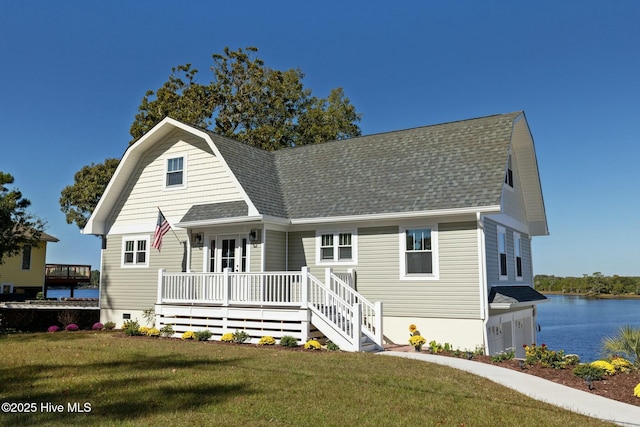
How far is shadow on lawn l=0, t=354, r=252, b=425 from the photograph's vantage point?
638 centimetres

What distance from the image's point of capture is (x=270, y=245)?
16.1 meters

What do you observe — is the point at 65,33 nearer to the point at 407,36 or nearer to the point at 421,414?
the point at 407,36

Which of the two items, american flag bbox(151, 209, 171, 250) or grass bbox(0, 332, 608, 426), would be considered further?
american flag bbox(151, 209, 171, 250)

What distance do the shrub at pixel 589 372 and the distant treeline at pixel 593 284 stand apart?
6323 centimetres

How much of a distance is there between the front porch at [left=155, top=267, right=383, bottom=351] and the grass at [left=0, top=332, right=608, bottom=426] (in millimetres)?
1422

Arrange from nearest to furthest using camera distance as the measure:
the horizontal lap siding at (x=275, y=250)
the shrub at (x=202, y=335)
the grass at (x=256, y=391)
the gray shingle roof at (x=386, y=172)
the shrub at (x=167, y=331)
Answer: the grass at (x=256, y=391) → the gray shingle roof at (x=386, y=172) → the shrub at (x=202, y=335) → the shrub at (x=167, y=331) → the horizontal lap siding at (x=275, y=250)

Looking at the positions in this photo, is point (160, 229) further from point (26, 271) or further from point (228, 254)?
point (26, 271)

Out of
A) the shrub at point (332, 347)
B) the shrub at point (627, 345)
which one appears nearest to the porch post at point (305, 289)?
the shrub at point (332, 347)

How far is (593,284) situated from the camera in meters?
75.4

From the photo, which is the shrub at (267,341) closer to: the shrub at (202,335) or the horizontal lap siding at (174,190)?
A: the shrub at (202,335)

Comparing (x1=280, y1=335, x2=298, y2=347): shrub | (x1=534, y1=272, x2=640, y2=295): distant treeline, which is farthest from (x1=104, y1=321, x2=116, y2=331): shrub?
(x1=534, y1=272, x2=640, y2=295): distant treeline

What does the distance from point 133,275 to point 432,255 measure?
11623 millimetres

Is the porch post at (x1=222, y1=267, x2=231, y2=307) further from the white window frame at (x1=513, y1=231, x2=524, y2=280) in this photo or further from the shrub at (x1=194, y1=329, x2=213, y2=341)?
the white window frame at (x1=513, y1=231, x2=524, y2=280)

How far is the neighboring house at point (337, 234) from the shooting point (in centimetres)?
1359
